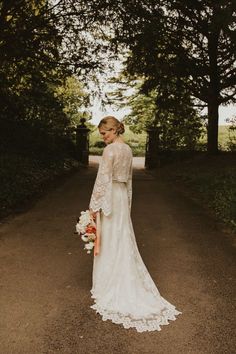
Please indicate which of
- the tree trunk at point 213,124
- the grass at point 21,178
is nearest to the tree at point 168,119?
the tree trunk at point 213,124

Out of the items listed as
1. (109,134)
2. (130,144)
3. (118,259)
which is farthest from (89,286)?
(130,144)

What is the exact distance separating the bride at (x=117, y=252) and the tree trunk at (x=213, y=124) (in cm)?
1707

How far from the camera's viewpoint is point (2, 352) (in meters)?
3.92

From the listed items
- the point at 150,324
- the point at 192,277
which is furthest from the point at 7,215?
the point at 150,324

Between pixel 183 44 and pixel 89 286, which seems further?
pixel 183 44

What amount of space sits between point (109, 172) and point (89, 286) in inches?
68.0

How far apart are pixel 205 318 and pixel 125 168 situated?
197 cm

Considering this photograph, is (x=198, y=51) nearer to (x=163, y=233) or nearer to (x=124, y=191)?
(x=163, y=233)

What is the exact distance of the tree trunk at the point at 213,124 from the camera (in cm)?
2142

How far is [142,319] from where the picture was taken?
464 cm

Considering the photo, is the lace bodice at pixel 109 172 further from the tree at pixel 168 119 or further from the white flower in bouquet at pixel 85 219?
the tree at pixel 168 119

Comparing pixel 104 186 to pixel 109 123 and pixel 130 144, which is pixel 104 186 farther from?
pixel 130 144

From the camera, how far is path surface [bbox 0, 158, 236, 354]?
4.17 m

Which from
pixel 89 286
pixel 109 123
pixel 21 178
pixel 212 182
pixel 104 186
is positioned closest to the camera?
pixel 109 123
